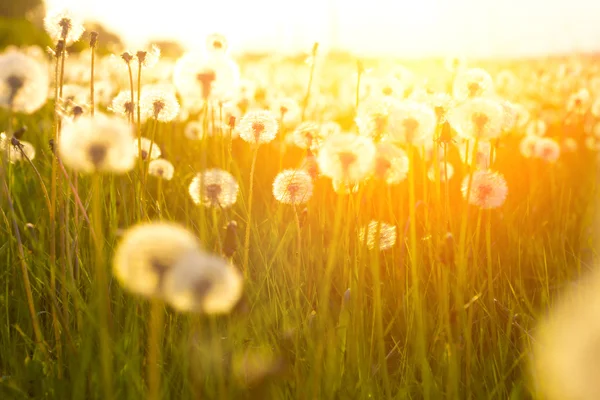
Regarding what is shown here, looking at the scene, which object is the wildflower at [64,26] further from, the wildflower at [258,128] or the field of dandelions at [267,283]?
the wildflower at [258,128]

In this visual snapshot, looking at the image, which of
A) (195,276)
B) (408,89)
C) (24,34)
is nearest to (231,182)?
(195,276)

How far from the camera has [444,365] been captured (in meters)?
1.41

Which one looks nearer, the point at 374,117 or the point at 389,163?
the point at 389,163

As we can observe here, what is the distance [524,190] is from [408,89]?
93 cm

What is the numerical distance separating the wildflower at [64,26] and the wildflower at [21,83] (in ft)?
1.06

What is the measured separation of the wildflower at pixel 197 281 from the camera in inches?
29.7

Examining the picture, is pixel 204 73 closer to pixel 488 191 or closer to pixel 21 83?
pixel 21 83

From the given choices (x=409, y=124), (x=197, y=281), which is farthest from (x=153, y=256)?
(x=409, y=124)

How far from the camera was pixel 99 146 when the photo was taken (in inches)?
36.2

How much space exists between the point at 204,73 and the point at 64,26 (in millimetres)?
668

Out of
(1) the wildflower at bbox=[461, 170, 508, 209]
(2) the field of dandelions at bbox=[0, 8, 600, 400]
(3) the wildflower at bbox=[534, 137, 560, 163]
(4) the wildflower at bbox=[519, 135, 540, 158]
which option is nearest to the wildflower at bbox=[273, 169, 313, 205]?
(2) the field of dandelions at bbox=[0, 8, 600, 400]

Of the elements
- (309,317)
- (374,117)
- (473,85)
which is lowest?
(309,317)

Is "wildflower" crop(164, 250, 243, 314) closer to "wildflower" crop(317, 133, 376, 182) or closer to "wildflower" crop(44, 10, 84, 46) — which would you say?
"wildflower" crop(317, 133, 376, 182)

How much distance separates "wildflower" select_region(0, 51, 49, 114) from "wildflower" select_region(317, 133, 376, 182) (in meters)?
0.63
